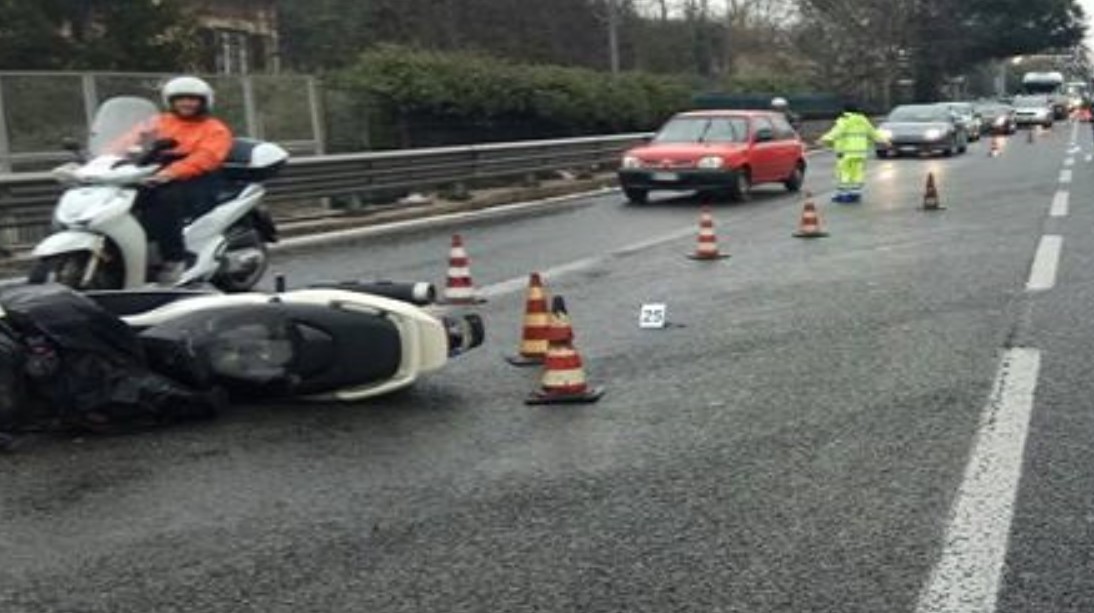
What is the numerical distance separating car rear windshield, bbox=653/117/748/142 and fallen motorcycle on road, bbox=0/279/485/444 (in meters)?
A: 16.0

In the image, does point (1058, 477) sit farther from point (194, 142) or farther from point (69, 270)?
point (194, 142)

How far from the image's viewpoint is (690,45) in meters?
Answer: 78.0

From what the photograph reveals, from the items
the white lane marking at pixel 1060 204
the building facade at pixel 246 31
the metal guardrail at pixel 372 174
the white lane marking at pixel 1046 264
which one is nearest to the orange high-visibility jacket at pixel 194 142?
the metal guardrail at pixel 372 174

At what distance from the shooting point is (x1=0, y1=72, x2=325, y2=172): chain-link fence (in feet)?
58.6

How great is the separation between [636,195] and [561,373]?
15.4 meters

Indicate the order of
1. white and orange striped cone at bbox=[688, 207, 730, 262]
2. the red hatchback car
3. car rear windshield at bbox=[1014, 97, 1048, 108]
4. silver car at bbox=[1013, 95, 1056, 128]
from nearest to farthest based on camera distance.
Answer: white and orange striped cone at bbox=[688, 207, 730, 262], the red hatchback car, silver car at bbox=[1013, 95, 1056, 128], car rear windshield at bbox=[1014, 97, 1048, 108]

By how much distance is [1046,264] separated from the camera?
1231cm

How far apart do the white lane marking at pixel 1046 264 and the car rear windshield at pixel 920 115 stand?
22.8m

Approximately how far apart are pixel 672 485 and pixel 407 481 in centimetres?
106

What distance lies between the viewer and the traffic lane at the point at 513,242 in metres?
13.4

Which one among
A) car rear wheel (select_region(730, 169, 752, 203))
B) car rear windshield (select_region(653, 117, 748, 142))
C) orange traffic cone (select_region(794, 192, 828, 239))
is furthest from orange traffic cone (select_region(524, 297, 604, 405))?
car rear windshield (select_region(653, 117, 748, 142))

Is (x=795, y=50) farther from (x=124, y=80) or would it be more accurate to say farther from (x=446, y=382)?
(x=446, y=382)

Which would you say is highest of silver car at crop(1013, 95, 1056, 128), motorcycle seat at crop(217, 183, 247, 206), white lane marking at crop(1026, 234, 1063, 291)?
motorcycle seat at crop(217, 183, 247, 206)

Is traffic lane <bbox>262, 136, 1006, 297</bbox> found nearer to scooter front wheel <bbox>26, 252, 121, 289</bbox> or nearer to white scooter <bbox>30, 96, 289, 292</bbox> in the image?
white scooter <bbox>30, 96, 289, 292</bbox>
